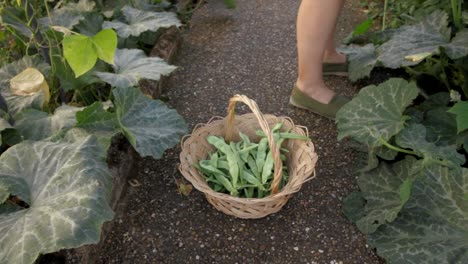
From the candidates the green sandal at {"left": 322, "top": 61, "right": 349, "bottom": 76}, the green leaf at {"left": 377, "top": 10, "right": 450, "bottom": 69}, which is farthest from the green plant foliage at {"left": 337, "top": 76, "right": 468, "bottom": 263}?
the green sandal at {"left": 322, "top": 61, "right": 349, "bottom": 76}

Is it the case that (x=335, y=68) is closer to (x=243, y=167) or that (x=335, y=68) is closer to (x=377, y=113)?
(x=377, y=113)

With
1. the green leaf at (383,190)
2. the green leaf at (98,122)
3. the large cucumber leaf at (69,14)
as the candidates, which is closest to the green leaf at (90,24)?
the large cucumber leaf at (69,14)

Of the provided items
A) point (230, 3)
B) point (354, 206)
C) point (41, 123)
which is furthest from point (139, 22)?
Result: point (354, 206)

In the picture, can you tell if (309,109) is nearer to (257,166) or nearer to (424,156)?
(257,166)

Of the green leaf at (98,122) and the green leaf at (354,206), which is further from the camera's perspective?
the green leaf at (354,206)

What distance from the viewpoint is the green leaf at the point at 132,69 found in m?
1.93

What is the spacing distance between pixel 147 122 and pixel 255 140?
51 cm

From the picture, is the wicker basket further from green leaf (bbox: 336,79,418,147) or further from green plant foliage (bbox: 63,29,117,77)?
green plant foliage (bbox: 63,29,117,77)

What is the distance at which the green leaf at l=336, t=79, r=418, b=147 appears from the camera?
1.83 m

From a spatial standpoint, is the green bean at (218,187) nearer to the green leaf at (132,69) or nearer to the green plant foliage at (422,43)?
the green leaf at (132,69)

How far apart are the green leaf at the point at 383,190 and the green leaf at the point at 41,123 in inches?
46.2

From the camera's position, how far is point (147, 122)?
189 centimetres

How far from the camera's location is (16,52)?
2.36 m

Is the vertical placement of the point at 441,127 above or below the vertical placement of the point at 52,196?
below
